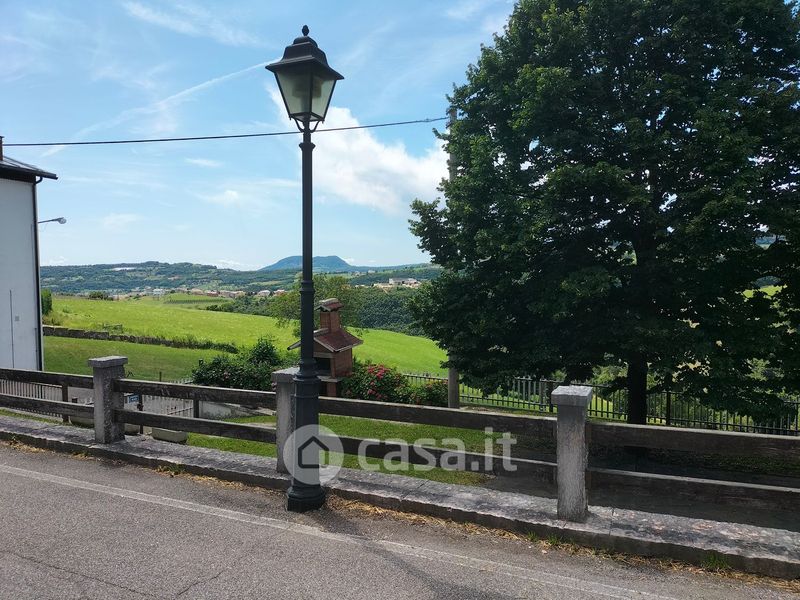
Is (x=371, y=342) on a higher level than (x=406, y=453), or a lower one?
lower

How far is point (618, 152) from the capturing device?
11.3 metres

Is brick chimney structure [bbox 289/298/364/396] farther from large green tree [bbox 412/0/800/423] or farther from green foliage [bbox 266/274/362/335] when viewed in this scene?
green foliage [bbox 266/274/362/335]

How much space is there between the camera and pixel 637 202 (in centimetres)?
1029

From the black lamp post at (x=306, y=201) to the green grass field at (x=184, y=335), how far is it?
25.4 m

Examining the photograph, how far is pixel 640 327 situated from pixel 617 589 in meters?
7.24

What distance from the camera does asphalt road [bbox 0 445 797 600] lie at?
396 centimetres

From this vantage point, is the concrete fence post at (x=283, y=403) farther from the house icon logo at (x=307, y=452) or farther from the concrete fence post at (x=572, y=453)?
the concrete fence post at (x=572, y=453)

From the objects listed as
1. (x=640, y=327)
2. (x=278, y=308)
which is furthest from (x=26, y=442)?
(x=278, y=308)

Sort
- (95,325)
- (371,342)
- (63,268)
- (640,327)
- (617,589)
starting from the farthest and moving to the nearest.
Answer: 1. (63,268)
2. (371,342)
3. (95,325)
4. (640,327)
5. (617,589)

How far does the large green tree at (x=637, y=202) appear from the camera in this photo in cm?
1000

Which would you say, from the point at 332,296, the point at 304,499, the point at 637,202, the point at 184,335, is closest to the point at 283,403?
the point at 304,499

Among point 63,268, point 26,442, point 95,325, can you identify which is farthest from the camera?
point 63,268

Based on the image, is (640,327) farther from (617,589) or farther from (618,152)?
(617,589)

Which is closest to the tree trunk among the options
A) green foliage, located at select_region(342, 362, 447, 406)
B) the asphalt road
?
green foliage, located at select_region(342, 362, 447, 406)
